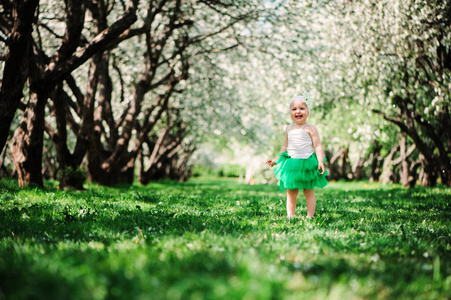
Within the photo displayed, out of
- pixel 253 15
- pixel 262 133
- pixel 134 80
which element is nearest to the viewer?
pixel 253 15

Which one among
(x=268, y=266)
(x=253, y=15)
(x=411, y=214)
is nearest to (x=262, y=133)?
(x=253, y=15)

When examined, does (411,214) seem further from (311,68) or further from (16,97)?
(311,68)

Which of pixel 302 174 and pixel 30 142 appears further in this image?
pixel 30 142

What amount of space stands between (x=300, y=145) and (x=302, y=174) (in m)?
0.48

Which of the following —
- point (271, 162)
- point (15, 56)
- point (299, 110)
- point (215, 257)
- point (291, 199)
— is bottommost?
point (215, 257)

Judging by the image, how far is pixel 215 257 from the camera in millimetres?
2816

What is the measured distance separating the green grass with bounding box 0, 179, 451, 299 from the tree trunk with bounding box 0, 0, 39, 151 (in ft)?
5.70

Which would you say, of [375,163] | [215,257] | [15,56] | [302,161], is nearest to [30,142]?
[15,56]

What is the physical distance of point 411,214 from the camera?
6.29 meters

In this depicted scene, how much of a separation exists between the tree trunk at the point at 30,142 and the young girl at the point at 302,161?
5.93 m

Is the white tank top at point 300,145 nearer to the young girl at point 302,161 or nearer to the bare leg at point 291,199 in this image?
the young girl at point 302,161

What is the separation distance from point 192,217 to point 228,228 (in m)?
1.01

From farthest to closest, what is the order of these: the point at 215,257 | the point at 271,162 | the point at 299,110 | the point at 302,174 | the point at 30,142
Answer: the point at 30,142 → the point at 271,162 → the point at 299,110 → the point at 302,174 → the point at 215,257

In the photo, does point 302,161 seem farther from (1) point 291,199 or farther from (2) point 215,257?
(2) point 215,257
